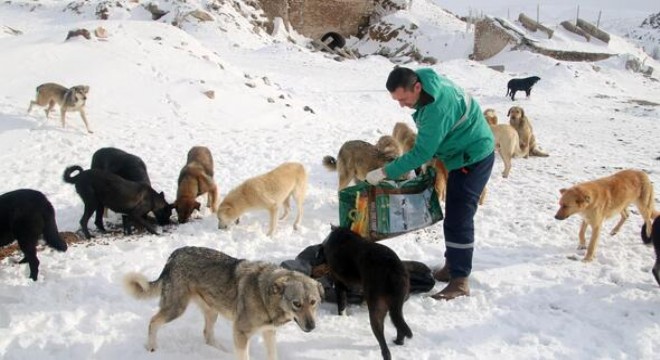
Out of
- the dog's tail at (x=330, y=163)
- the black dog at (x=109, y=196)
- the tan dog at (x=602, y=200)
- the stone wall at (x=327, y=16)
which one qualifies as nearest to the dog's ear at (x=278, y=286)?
the black dog at (x=109, y=196)

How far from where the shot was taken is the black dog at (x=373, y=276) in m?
4.26

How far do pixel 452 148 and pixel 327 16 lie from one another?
33.3 meters

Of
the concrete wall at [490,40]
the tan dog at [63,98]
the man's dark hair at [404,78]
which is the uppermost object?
the concrete wall at [490,40]

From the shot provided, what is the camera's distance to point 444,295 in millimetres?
5188

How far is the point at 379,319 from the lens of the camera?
4.21m

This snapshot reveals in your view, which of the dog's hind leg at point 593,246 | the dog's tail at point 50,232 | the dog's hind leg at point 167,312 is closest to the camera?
the dog's hind leg at point 167,312

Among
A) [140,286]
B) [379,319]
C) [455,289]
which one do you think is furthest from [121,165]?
[455,289]

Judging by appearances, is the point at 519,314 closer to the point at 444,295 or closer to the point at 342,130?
the point at 444,295

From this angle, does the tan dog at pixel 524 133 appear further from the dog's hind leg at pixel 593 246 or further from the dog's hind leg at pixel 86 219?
the dog's hind leg at pixel 86 219

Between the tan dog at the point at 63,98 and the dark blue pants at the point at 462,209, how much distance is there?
8862 millimetres

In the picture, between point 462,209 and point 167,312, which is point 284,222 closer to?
point 462,209

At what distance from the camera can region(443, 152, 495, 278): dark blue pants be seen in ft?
16.2

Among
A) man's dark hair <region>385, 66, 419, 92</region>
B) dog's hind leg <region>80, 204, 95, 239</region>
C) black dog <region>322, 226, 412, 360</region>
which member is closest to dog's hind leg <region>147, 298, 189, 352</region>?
black dog <region>322, 226, 412, 360</region>

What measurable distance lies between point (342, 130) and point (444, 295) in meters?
8.92
